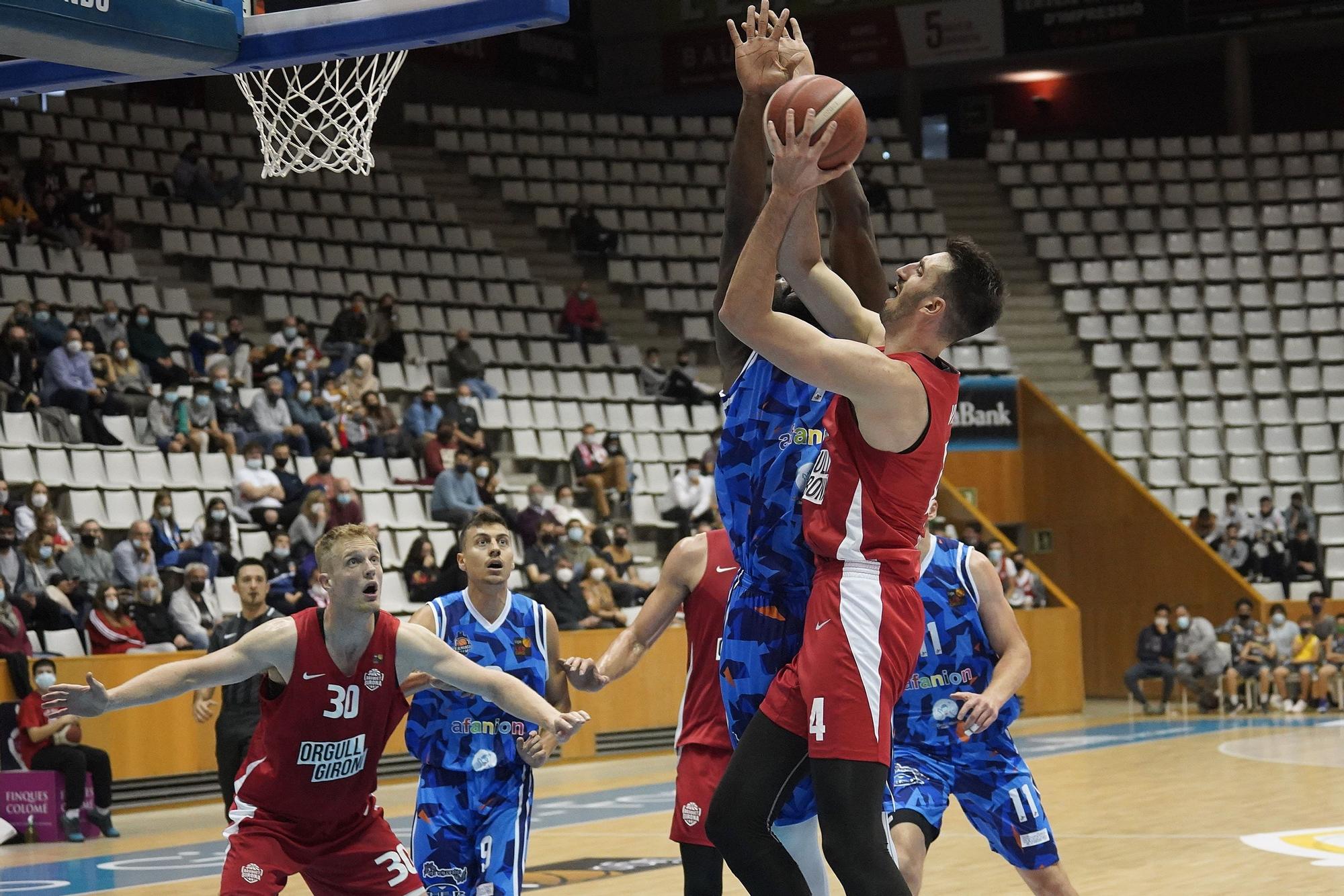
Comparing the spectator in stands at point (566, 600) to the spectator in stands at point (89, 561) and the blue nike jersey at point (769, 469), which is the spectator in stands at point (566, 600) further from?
the blue nike jersey at point (769, 469)

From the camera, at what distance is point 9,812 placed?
35.9 ft

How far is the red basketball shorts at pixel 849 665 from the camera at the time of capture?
4.07 meters

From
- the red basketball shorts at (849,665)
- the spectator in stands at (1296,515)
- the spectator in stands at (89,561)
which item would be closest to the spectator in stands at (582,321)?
the spectator in stands at (1296,515)

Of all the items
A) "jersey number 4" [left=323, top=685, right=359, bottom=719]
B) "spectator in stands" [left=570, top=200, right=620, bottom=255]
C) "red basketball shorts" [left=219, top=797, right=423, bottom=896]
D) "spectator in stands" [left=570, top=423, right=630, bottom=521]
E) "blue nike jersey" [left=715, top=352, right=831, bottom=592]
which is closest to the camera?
"blue nike jersey" [left=715, top=352, right=831, bottom=592]

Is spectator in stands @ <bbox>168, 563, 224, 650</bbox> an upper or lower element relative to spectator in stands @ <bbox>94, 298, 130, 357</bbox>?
lower

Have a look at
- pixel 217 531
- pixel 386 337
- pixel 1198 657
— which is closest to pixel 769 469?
pixel 217 531

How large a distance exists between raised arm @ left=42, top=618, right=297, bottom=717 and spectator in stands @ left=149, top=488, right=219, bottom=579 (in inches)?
318

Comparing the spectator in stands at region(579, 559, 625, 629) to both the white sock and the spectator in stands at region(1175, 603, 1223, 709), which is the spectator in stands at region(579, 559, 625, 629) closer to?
the spectator in stands at region(1175, 603, 1223, 709)

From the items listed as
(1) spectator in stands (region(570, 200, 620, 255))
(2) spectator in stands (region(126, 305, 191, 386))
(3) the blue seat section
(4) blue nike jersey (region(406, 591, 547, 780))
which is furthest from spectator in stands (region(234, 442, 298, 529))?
(1) spectator in stands (region(570, 200, 620, 255))

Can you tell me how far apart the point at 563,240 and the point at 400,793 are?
12.1 metres

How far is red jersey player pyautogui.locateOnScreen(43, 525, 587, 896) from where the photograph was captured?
5.23 meters

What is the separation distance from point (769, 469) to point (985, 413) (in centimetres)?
1888

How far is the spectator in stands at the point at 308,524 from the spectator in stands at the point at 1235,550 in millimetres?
11808

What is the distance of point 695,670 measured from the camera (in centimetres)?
581
